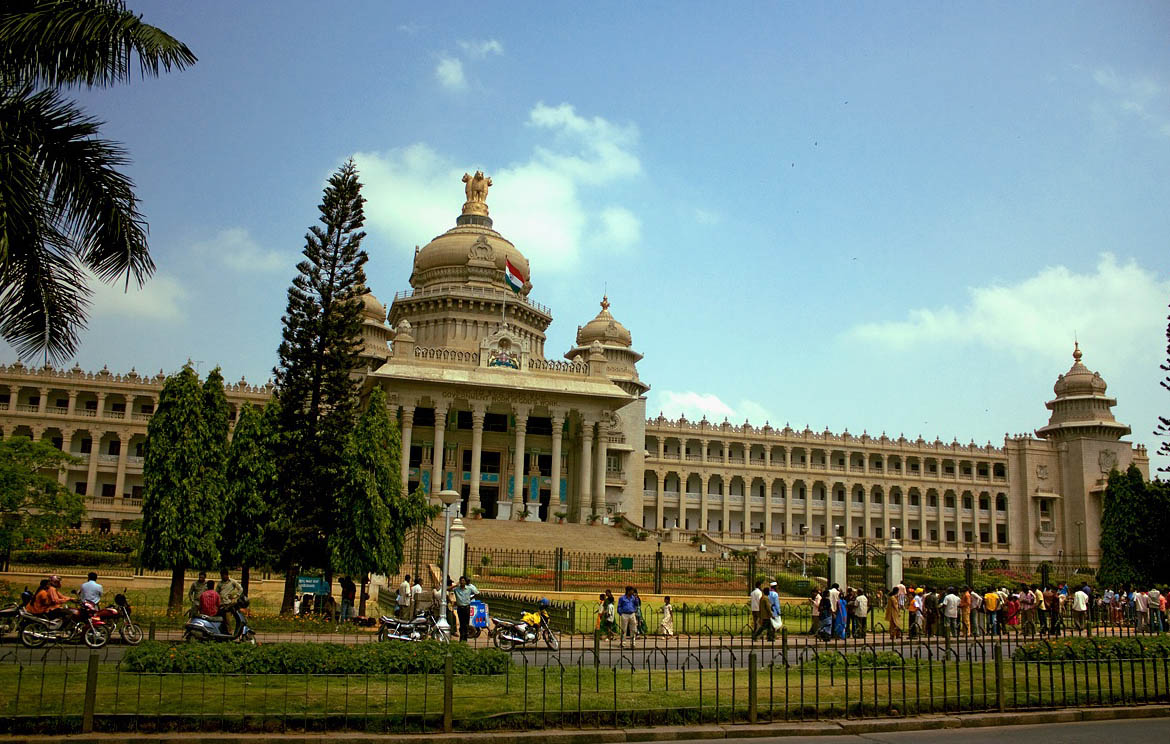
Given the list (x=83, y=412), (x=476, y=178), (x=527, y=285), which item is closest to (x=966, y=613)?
(x=527, y=285)

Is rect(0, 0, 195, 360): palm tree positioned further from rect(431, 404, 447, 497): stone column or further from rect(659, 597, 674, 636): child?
rect(431, 404, 447, 497): stone column

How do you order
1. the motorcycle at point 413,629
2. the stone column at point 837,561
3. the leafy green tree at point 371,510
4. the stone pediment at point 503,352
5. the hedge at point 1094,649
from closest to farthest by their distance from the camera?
the hedge at point 1094,649 < the motorcycle at point 413,629 < the leafy green tree at point 371,510 < the stone column at point 837,561 < the stone pediment at point 503,352

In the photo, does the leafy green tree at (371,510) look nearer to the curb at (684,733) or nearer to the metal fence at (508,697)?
the metal fence at (508,697)

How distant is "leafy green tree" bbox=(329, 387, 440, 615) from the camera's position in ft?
88.1

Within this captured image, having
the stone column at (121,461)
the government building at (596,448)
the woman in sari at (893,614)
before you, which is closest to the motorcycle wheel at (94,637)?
the woman in sari at (893,614)

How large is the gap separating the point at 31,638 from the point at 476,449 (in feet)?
105

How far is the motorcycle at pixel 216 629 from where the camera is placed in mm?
17844

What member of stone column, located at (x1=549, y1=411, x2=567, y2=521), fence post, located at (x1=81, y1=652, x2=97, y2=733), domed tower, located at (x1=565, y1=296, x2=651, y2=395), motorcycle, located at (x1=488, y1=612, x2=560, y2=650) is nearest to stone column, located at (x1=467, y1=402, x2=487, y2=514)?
stone column, located at (x1=549, y1=411, x2=567, y2=521)

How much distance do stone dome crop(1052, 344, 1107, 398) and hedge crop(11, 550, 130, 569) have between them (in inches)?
2601

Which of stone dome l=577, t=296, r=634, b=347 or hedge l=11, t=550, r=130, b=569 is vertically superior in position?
stone dome l=577, t=296, r=634, b=347

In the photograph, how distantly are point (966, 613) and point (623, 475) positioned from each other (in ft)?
127

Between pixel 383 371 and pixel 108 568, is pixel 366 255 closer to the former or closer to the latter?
pixel 108 568

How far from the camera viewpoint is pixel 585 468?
2014 inches

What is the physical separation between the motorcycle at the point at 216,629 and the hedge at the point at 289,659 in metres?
4.26
